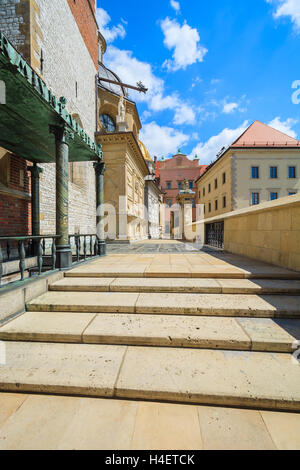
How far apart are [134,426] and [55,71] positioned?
11583 mm

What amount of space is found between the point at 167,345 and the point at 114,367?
65 centimetres

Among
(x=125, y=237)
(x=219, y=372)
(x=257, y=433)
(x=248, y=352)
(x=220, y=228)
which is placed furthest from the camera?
(x=125, y=237)

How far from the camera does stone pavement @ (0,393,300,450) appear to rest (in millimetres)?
1297

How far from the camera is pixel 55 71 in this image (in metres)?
8.04

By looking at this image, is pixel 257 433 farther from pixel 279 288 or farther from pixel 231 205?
pixel 231 205

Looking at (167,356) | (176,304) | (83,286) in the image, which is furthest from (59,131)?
(167,356)

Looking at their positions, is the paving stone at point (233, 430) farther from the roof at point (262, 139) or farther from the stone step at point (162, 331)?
the roof at point (262, 139)

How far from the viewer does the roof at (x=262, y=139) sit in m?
23.1

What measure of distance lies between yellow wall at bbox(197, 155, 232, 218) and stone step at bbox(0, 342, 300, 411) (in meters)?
24.4

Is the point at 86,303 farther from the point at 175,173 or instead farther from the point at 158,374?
the point at 175,173

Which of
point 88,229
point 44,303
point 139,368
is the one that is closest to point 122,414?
point 139,368

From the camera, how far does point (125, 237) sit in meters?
13.5

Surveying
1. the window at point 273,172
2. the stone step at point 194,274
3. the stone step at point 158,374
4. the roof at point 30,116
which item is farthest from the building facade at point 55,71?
the window at point 273,172

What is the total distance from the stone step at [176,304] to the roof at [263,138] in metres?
25.3
